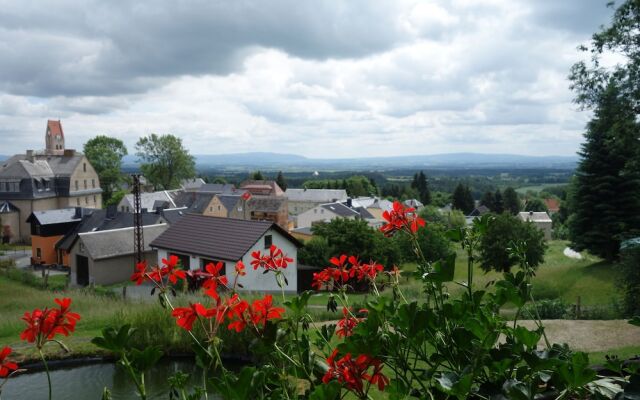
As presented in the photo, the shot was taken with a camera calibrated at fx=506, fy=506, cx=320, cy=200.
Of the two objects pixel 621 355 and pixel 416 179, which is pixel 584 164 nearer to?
pixel 621 355

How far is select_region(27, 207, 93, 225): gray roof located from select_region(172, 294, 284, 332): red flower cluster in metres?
38.1

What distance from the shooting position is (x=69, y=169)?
168 ft

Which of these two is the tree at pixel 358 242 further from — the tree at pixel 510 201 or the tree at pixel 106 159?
the tree at pixel 510 201

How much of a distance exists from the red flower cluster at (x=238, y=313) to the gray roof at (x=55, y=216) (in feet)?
125

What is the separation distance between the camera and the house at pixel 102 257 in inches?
1139

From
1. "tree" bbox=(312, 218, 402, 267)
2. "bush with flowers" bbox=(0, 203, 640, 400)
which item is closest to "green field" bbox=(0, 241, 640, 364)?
"bush with flowers" bbox=(0, 203, 640, 400)

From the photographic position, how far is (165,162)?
7200cm

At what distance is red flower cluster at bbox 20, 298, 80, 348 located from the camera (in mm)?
1771

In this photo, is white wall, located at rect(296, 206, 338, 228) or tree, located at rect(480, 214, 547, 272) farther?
white wall, located at rect(296, 206, 338, 228)

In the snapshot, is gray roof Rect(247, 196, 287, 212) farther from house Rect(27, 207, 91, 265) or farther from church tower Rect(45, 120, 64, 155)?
church tower Rect(45, 120, 64, 155)

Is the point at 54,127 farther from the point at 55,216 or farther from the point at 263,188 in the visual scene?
the point at 55,216

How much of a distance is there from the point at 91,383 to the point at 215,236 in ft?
49.0

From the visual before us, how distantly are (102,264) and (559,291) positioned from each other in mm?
24071

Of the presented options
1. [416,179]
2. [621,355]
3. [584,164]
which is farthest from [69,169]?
[416,179]
